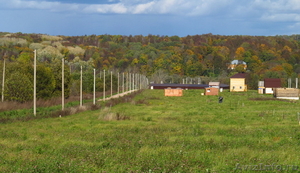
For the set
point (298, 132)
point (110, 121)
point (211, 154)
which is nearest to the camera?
point (211, 154)

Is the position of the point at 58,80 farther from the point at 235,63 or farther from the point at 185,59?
the point at 235,63

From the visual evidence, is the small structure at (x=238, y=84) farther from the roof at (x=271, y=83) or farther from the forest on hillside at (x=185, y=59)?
the forest on hillside at (x=185, y=59)

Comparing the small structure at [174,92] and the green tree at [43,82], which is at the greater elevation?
the green tree at [43,82]

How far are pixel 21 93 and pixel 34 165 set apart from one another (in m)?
25.0

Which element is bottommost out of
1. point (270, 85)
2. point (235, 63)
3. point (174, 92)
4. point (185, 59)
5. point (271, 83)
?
point (174, 92)

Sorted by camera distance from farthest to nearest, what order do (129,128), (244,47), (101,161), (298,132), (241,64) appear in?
(244,47)
(241,64)
(129,128)
(298,132)
(101,161)

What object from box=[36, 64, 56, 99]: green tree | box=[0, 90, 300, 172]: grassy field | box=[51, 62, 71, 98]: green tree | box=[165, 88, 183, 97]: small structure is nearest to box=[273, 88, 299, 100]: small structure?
box=[165, 88, 183, 97]: small structure

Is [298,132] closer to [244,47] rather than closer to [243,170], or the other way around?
[243,170]

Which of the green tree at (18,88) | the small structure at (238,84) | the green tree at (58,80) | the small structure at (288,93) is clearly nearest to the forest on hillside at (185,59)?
the small structure at (238,84)

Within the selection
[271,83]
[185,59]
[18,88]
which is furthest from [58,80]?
[185,59]

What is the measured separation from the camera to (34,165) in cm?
1051

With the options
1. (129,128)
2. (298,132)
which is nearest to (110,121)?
(129,128)

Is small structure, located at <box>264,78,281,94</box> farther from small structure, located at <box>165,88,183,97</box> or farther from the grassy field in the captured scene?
the grassy field

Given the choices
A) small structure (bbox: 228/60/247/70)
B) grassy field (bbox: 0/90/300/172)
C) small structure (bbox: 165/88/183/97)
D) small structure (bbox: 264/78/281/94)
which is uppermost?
small structure (bbox: 228/60/247/70)
